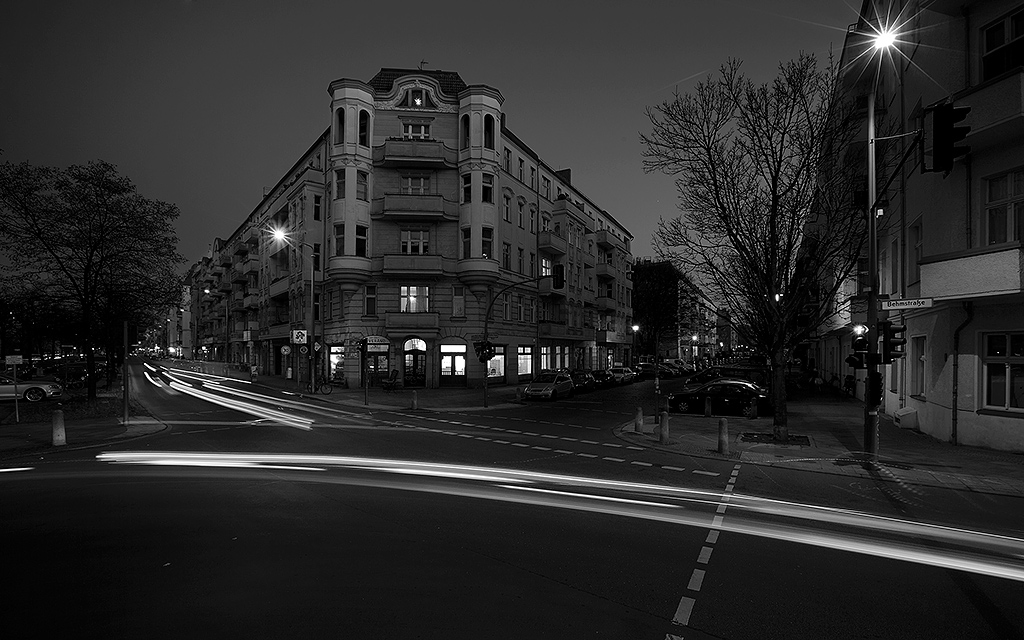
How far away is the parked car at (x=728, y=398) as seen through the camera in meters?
22.9

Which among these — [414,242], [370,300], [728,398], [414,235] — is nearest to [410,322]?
[370,300]

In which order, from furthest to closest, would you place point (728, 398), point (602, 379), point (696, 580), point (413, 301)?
point (602, 379) → point (413, 301) → point (728, 398) → point (696, 580)

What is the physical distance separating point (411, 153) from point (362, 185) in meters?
3.80

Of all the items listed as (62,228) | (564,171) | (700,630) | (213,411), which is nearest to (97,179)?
(62,228)

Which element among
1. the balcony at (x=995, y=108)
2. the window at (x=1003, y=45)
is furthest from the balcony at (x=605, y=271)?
the balcony at (x=995, y=108)

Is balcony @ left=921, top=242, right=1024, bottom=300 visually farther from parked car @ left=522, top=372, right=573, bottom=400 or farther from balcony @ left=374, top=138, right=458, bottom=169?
balcony @ left=374, top=138, right=458, bottom=169

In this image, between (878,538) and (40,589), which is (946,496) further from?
(40,589)

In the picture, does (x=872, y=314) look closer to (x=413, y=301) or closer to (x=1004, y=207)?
(x=1004, y=207)

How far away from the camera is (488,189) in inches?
1451

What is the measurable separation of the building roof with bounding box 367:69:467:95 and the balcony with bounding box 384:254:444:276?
38.5 ft

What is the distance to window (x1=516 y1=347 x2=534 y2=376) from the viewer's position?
42.0 m

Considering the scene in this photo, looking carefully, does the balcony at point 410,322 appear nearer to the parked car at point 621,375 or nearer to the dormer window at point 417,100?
the dormer window at point 417,100

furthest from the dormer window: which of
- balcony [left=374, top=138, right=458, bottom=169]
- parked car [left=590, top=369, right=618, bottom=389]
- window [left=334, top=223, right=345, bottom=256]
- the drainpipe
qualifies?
the drainpipe

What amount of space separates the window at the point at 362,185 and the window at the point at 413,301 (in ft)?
21.1
